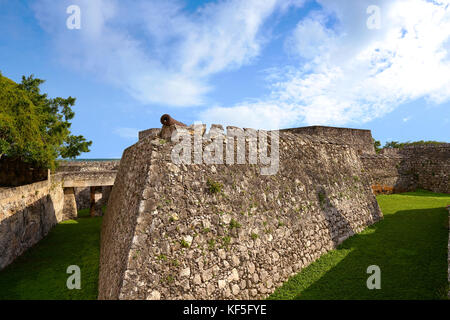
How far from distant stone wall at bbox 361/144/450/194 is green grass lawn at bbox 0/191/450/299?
11146mm

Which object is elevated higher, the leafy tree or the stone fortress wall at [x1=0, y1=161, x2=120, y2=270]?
the leafy tree

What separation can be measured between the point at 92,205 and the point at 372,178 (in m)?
25.0

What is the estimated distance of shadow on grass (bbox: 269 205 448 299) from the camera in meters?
6.32

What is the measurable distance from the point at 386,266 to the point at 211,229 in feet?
19.0

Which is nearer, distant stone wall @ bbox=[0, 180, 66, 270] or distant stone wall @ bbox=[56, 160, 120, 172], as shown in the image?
distant stone wall @ bbox=[0, 180, 66, 270]

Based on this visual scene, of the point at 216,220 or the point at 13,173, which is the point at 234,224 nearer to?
the point at 216,220

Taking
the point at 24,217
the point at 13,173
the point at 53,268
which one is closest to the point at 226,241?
the point at 53,268

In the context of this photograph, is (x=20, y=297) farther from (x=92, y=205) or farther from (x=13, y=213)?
(x=92, y=205)

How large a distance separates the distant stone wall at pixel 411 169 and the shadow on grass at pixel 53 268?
75.9 ft

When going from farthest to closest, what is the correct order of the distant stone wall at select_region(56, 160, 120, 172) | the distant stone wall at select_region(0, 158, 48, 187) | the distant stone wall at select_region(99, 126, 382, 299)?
the distant stone wall at select_region(56, 160, 120, 172), the distant stone wall at select_region(0, 158, 48, 187), the distant stone wall at select_region(99, 126, 382, 299)

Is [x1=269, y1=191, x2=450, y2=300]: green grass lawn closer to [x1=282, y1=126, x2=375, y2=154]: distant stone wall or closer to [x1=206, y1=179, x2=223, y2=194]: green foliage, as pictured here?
[x1=206, y1=179, x2=223, y2=194]: green foliage

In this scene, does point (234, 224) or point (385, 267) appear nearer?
point (234, 224)

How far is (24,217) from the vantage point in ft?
37.9

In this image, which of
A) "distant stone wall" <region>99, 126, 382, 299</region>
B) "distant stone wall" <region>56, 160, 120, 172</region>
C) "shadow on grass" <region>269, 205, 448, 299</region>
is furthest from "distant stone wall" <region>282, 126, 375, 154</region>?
"distant stone wall" <region>56, 160, 120, 172</region>
